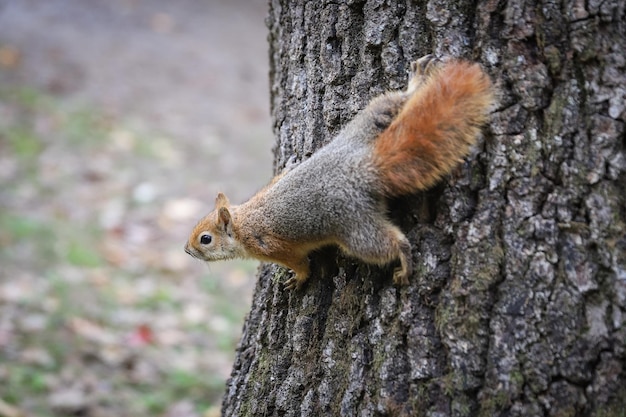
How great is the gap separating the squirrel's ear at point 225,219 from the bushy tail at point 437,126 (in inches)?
31.1

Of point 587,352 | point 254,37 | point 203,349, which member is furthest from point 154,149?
point 587,352

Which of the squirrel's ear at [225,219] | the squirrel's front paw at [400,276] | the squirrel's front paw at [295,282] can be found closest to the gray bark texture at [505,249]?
the squirrel's front paw at [400,276]

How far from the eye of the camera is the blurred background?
154 inches

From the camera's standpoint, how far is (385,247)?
5.71 ft

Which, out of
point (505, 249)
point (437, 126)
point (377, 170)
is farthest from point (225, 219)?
point (505, 249)

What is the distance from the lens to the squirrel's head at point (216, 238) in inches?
93.4

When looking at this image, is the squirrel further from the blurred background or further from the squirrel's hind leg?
the blurred background

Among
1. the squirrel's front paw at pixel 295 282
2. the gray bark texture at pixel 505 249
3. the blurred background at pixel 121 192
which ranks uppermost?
the blurred background at pixel 121 192

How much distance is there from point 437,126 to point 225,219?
970mm

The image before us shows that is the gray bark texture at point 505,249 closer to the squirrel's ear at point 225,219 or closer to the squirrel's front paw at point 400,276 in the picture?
the squirrel's front paw at point 400,276

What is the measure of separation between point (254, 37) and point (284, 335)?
8218 mm

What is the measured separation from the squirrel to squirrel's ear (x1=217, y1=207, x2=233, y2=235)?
0.21 m

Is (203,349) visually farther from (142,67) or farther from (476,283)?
(142,67)

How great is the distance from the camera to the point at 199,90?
8.16m
